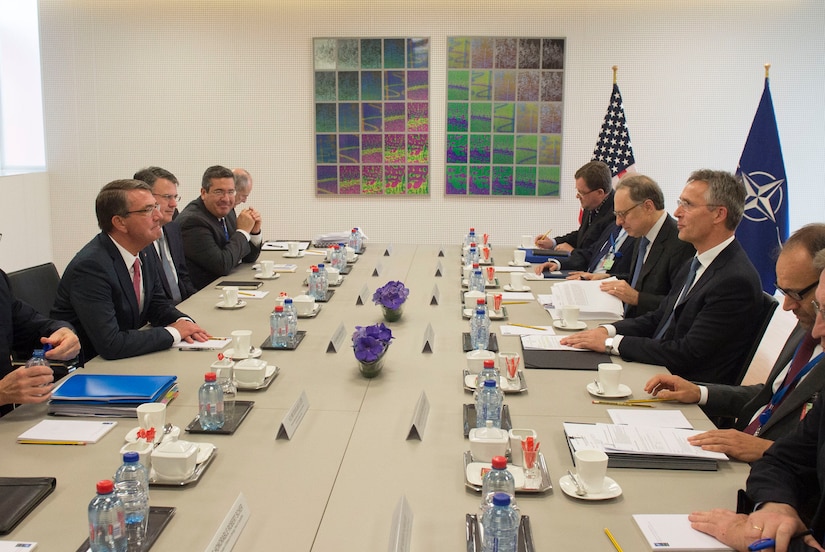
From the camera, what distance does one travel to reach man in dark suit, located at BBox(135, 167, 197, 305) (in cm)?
435

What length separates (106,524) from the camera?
1.58 m

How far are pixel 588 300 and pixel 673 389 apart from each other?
1287 mm

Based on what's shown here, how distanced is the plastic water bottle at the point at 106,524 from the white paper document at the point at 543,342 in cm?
189

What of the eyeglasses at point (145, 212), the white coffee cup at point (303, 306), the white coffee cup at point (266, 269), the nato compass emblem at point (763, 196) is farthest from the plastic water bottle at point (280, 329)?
the nato compass emblem at point (763, 196)

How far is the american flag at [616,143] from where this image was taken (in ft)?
22.3

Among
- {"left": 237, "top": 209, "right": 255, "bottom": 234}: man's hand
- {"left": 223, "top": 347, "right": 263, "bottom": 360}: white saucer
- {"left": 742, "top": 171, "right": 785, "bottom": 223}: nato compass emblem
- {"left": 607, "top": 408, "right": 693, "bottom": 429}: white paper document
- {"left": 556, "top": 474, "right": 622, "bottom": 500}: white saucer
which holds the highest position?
{"left": 742, "top": 171, "right": 785, "bottom": 223}: nato compass emblem

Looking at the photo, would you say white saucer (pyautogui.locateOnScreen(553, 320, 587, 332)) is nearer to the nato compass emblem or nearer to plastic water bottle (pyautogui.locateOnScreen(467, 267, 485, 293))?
plastic water bottle (pyautogui.locateOnScreen(467, 267, 485, 293))

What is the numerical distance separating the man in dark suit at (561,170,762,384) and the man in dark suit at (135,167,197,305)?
7.69 ft

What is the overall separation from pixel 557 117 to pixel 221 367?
18.1 feet

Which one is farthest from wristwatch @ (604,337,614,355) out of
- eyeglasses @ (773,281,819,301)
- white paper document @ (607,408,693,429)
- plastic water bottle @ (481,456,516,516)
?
plastic water bottle @ (481,456,516,516)

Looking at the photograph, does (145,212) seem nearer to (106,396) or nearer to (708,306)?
(106,396)

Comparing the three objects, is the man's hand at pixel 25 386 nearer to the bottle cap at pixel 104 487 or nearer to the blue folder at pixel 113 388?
the blue folder at pixel 113 388

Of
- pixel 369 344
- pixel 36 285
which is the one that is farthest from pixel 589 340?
pixel 36 285

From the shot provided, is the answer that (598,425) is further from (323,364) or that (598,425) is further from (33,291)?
(33,291)
